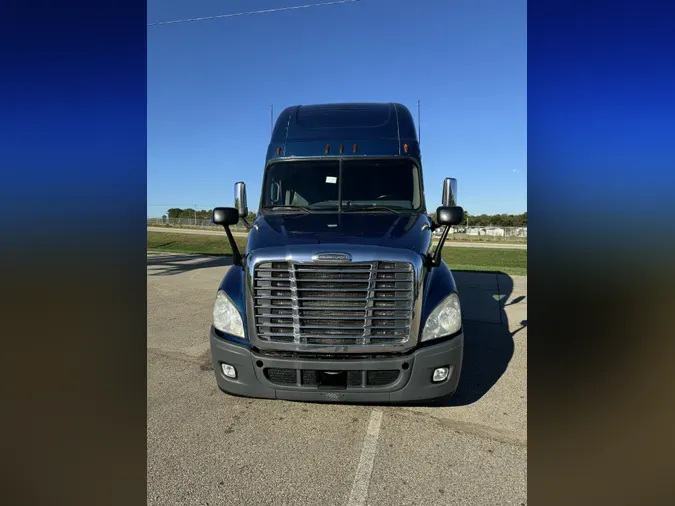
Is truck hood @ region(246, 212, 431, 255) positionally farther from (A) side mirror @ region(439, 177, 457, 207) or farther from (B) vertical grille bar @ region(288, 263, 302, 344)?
(A) side mirror @ region(439, 177, 457, 207)

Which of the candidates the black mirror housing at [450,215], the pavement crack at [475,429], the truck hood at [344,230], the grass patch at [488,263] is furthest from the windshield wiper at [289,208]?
the grass patch at [488,263]

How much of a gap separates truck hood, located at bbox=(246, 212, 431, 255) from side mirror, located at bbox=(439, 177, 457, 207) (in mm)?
833

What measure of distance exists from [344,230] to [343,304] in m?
0.73

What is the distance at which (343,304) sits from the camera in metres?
2.71

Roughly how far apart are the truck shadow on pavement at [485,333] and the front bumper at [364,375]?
0.37 metres

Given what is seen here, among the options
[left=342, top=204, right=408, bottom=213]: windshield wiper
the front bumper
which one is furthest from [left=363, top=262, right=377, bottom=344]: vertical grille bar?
[left=342, top=204, right=408, bottom=213]: windshield wiper

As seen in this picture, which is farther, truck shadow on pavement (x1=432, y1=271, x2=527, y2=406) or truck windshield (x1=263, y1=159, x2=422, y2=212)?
truck windshield (x1=263, y1=159, x2=422, y2=212)

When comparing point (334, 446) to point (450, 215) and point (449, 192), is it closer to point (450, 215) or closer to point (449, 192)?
point (450, 215)

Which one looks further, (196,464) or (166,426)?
(166,426)

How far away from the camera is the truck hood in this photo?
2.89 meters
